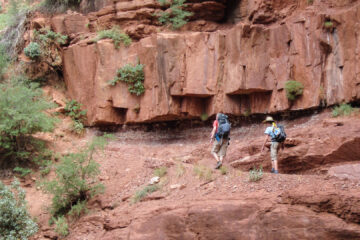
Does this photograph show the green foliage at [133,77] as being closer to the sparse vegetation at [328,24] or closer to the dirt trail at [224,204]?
the dirt trail at [224,204]

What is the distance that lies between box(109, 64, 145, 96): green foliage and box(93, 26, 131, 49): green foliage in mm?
1286

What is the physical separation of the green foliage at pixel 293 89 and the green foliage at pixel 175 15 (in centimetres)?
583

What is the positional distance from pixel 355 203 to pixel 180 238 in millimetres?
3723

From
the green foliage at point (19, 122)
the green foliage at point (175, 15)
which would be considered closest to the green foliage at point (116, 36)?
the green foliage at point (175, 15)

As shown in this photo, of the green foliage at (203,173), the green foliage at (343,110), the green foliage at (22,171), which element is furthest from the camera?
the green foliage at (22,171)

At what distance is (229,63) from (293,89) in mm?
2958

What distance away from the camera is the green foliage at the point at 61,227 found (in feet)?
37.2

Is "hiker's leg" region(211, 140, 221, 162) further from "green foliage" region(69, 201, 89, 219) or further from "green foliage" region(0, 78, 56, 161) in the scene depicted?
"green foliage" region(0, 78, 56, 161)

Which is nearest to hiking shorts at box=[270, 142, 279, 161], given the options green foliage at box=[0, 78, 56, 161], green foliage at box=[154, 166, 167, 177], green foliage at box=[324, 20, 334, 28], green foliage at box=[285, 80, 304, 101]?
green foliage at box=[154, 166, 167, 177]

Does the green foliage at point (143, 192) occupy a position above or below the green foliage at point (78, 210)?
above

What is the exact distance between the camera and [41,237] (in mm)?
11641

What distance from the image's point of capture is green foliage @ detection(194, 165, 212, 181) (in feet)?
34.3

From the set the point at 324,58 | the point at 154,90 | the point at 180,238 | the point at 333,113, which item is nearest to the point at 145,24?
the point at 154,90

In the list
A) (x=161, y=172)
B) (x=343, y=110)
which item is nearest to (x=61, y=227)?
(x=161, y=172)
